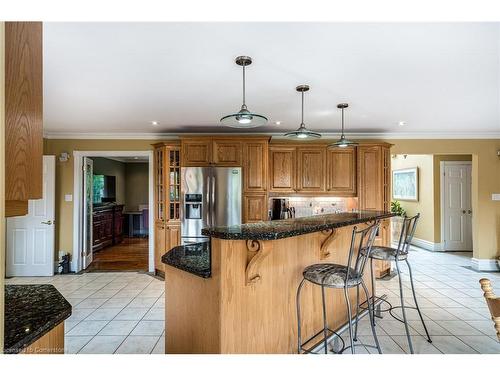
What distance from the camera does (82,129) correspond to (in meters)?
4.49

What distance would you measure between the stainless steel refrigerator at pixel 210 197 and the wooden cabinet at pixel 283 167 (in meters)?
0.73

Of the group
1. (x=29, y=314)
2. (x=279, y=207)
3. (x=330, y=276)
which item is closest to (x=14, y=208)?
(x=29, y=314)

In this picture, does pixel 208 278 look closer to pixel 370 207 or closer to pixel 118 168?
pixel 370 207

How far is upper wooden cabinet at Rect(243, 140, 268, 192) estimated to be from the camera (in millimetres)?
4242

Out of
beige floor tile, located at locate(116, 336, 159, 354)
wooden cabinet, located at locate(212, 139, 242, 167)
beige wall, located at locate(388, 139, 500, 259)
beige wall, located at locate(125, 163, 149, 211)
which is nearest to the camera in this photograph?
beige floor tile, located at locate(116, 336, 159, 354)

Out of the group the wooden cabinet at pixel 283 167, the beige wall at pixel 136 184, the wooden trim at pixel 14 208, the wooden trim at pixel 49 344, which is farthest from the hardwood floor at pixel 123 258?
the wooden trim at pixel 14 208

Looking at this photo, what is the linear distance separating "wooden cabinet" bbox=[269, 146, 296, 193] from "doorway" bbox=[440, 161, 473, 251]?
13.0ft

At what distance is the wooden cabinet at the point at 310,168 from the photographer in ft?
14.7

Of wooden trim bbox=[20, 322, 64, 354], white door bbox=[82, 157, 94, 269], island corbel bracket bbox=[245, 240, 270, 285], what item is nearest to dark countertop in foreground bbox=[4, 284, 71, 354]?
wooden trim bbox=[20, 322, 64, 354]

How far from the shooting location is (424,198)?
20.8 ft

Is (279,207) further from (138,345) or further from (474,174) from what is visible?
(474,174)

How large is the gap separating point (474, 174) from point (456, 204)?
4.66ft

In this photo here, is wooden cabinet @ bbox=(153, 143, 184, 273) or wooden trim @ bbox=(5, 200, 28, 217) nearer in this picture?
wooden trim @ bbox=(5, 200, 28, 217)

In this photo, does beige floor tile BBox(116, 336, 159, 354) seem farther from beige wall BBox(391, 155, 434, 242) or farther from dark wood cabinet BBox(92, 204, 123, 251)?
beige wall BBox(391, 155, 434, 242)
